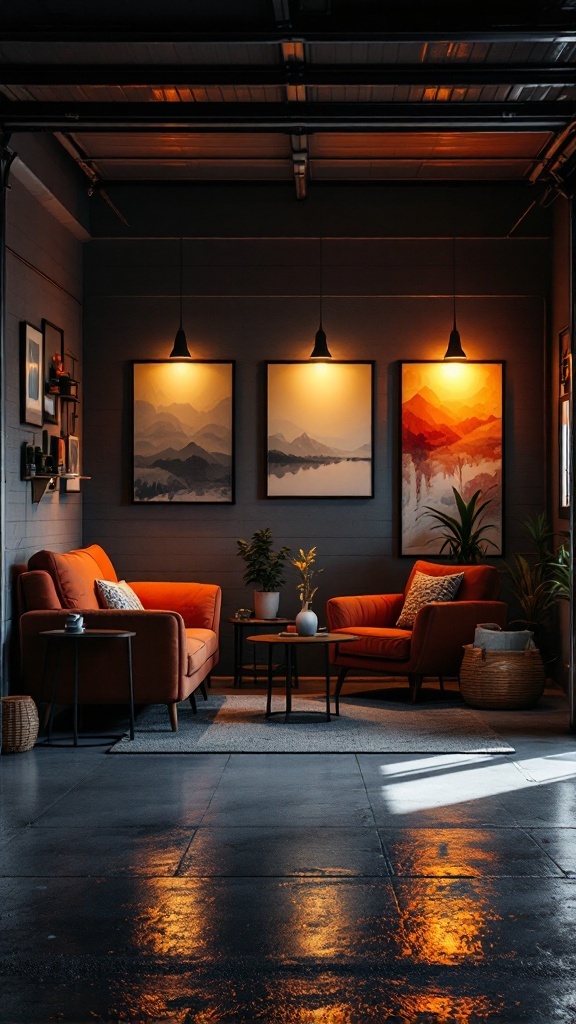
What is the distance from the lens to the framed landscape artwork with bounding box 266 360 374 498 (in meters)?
8.86

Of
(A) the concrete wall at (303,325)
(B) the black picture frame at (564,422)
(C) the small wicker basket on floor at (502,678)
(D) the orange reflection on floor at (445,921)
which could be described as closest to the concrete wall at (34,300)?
(A) the concrete wall at (303,325)

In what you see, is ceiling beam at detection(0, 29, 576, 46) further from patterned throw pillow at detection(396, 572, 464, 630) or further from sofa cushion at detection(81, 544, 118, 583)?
patterned throw pillow at detection(396, 572, 464, 630)

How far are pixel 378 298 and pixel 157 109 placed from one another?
11.0 ft

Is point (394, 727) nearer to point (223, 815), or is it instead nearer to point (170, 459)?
point (223, 815)

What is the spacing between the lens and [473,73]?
5578 millimetres

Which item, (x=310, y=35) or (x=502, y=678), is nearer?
(x=310, y=35)

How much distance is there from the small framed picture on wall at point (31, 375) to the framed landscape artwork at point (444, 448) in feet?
9.64

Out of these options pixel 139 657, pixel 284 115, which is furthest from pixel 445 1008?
pixel 284 115

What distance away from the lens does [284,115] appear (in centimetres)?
587

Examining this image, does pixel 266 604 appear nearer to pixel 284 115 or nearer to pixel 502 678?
pixel 502 678

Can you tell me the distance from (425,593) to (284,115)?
3.54 m

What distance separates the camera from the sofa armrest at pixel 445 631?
7.45 metres

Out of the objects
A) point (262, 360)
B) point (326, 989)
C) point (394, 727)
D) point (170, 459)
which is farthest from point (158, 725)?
point (326, 989)

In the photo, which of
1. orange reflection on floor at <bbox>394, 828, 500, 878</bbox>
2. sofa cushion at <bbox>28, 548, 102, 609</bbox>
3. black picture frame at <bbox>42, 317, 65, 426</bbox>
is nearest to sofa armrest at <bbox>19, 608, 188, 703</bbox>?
sofa cushion at <bbox>28, 548, 102, 609</bbox>
